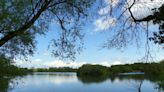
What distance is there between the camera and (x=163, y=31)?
1207 centimetres

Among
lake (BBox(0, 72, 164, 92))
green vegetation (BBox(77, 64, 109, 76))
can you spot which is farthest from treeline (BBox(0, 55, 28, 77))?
green vegetation (BBox(77, 64, 109, 76))

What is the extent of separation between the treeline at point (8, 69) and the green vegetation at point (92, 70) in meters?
97.3

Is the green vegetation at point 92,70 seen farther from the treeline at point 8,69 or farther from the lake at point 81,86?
the treeline at point 8,69

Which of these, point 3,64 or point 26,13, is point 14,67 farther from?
A: point 26,13

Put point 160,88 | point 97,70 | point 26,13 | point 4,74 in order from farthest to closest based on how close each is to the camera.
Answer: point 97,70, point 160,88, point 4,74, point 26,13

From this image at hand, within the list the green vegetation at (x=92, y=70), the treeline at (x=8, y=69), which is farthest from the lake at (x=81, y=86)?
the green vegetation at (x=92, y=70)

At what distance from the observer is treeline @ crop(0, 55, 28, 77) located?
45.8 feet

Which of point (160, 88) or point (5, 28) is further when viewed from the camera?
point (160, 88)

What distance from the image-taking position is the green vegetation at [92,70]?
114 meters

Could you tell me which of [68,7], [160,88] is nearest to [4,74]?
[68,7]

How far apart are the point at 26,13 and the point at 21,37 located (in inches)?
35.8

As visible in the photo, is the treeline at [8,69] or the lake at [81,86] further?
the lake at [81,86]

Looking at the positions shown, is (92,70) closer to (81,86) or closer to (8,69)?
(81,86)

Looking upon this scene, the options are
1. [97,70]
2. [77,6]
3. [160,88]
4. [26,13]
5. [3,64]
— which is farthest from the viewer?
[97,70]
